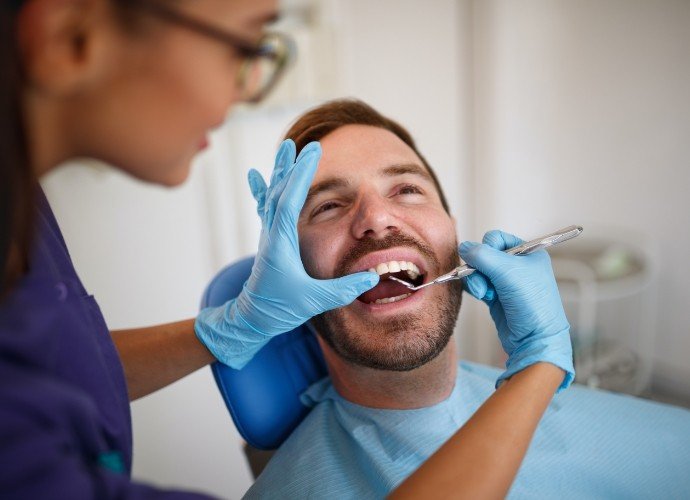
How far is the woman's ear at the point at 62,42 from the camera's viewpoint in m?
0.46

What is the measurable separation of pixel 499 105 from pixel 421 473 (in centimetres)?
218

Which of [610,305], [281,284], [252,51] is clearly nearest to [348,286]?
[281,284]

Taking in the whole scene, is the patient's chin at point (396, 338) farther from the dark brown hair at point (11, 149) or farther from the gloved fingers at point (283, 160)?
the dark brown hair at point (11, 149)

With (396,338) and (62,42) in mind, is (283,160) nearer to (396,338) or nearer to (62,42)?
(396,338)

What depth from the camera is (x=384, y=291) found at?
3.83ft

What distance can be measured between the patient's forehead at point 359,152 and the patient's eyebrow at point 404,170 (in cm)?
1

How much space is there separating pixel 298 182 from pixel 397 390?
529mm

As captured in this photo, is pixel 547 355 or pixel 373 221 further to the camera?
pixel 373 221

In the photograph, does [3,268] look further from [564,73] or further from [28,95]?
[564,73]

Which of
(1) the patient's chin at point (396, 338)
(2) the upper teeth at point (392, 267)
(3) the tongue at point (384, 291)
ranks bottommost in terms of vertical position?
(1) the patient's chin at point (396, 338)

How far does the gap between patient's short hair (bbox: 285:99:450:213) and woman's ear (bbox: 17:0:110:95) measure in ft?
2.44

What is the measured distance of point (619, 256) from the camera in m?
2.30

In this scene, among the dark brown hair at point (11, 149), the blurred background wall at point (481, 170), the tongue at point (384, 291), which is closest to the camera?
the dark brown hair at point (11, 149)

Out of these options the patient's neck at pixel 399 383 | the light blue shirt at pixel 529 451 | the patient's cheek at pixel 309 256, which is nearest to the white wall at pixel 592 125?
the light blue shirt at pixel 529 451
